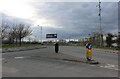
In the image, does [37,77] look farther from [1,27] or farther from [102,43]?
[1,27]

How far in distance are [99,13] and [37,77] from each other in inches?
2230

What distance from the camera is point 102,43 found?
79312 millimetres

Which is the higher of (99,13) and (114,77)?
(99,13)

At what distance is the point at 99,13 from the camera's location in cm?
6619

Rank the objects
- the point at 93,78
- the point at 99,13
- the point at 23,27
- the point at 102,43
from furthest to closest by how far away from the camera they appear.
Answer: the point at 23,27
the point at 102,43
the point at 99,13
the point at 93,78

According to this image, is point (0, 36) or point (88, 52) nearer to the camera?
point (88, 52)

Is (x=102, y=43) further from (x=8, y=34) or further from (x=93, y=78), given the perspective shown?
(x=93, y=78)

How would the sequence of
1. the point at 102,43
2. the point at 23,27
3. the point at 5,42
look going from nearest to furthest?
the point at 102,43
the point at 5,42
the point at 23,27

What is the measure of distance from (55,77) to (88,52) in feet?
27.2

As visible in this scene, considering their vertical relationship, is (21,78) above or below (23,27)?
below

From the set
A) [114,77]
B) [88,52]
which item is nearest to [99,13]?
[88,52]


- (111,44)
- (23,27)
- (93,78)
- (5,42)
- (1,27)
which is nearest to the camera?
(93,78)

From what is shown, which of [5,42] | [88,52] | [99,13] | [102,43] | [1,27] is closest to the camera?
[88,52]

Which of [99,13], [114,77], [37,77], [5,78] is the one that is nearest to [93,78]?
[114,77]
